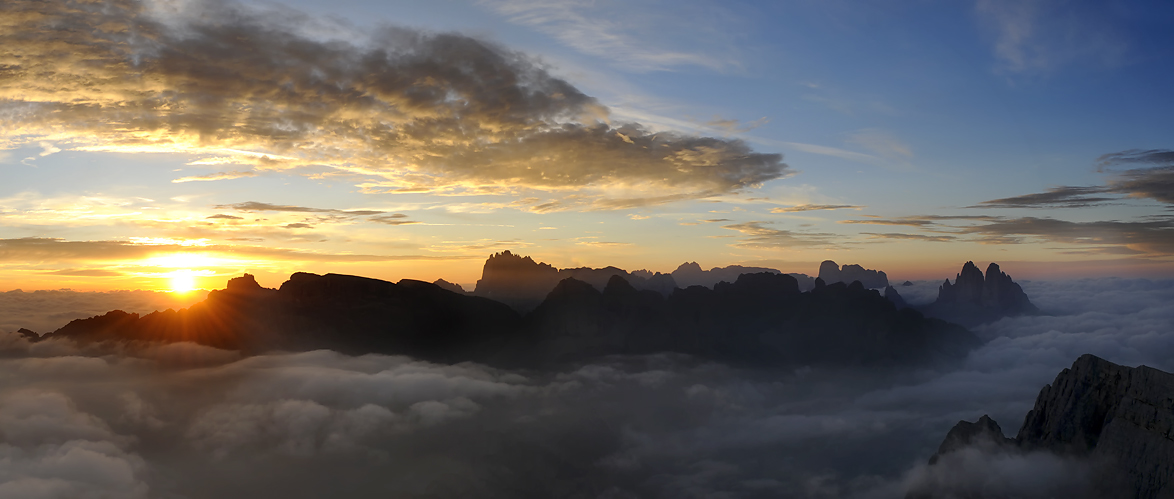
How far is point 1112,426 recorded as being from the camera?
91938 millimetres

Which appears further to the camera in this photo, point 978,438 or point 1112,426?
point 978,438

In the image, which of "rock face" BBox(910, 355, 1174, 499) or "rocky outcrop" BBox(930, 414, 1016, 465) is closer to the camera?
"rock face" BBox(910, 355, 1174, 499)

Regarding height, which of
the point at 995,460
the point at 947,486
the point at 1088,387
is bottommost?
the point at 947,486

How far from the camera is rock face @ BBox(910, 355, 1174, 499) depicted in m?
83.8

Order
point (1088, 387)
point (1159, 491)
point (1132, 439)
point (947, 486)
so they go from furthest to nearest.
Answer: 1. point (947, 486)
2. point (1088, 387)
3. point (1132, 439)
4. point (1159, 491)

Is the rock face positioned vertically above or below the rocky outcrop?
above

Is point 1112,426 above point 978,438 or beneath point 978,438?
above

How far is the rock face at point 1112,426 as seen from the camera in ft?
275

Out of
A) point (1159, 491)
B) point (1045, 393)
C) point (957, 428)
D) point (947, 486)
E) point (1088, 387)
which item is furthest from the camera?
point (957, 428)

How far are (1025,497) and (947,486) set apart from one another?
18545mm

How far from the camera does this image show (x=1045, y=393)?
110562mm

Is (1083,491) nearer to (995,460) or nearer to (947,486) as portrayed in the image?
(995,460)

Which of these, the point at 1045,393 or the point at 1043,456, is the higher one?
the point at 1045,393

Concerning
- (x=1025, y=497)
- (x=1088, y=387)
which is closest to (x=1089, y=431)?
(x=1088, y=387)
